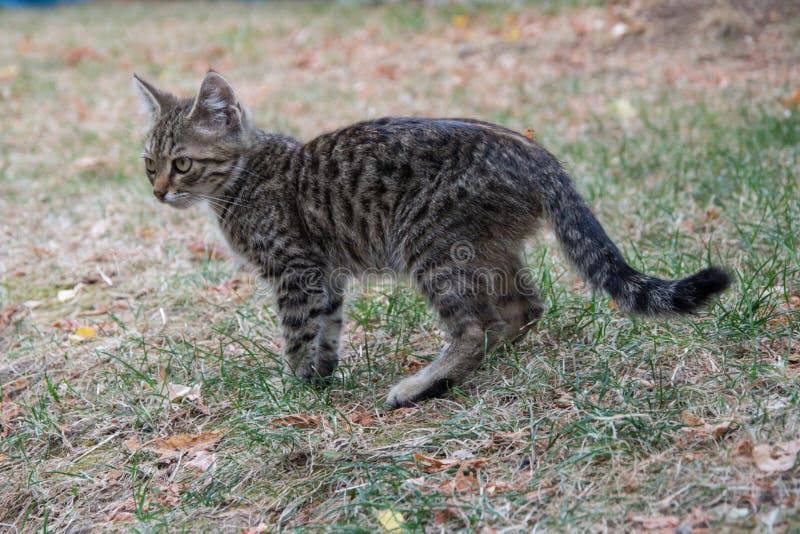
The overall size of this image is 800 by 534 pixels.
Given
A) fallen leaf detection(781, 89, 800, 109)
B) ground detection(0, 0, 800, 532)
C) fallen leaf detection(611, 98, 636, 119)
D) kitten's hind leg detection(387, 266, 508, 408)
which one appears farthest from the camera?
fallen leaf detection(611, 98, 636, 119)

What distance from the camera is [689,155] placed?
5395 millimetres

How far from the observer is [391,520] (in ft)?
8.55

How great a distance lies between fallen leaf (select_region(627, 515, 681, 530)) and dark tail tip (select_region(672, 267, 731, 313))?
76 centimetres

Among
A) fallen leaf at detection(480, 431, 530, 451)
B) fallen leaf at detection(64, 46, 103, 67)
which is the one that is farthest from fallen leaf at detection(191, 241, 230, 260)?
fallen leaf at detection(64, 46, 103, 67)

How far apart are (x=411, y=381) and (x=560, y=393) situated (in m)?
0.63

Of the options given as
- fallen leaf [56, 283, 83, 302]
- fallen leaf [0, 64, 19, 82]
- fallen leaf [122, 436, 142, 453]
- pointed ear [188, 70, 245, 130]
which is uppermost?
pointed ear [188, 70, 245, 130]

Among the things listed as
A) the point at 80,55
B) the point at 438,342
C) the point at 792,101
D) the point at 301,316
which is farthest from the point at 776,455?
the point at 80,55

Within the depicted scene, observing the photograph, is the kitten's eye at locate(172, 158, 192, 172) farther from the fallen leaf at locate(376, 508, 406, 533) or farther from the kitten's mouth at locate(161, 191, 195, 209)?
the fallen leaf at locate(376, 508, 406, 533)

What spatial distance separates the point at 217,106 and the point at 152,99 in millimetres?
417

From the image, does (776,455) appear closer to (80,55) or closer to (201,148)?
(201,148)

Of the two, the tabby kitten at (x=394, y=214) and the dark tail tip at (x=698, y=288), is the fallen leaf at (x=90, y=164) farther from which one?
the dark tail tip at (x=698, y=288)

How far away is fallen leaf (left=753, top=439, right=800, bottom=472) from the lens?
2469 millimetres

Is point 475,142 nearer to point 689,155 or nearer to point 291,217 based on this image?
point 291,217

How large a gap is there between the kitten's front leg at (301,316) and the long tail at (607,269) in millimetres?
1095
